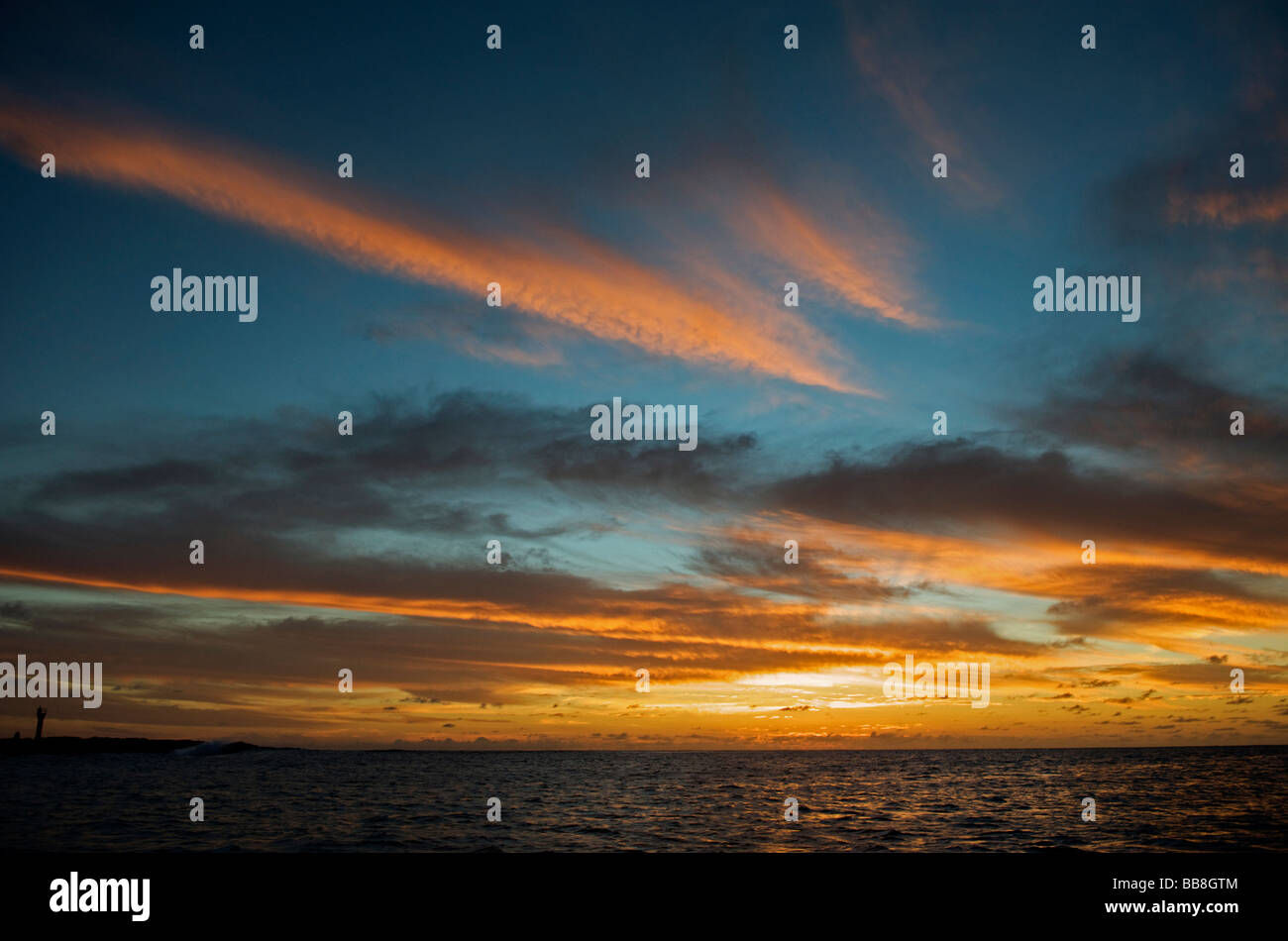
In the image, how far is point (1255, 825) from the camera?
134 feet

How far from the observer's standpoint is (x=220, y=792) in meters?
64.4

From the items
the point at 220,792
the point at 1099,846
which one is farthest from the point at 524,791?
the point at 1099,846
